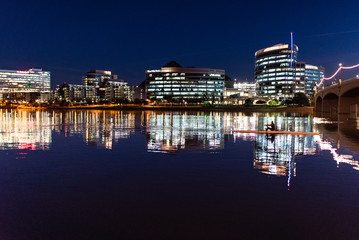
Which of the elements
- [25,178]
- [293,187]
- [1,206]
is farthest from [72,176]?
[293,187]

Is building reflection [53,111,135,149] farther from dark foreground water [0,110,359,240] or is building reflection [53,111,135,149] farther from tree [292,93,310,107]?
tree [292,93,310,107]

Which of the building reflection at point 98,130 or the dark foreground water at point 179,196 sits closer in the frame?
the dark foreground water at point 179,196

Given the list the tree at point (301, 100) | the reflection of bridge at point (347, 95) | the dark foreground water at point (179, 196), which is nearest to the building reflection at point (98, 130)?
the dark foreground water at point (179, 196)

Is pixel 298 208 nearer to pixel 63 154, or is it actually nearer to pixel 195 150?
pixel 195 150

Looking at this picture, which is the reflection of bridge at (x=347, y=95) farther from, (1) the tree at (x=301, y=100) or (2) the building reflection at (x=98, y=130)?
(1) the tree at (x=301, y=100)

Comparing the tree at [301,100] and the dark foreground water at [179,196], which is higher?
the tree at [301,100]

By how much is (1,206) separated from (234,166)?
10748mm

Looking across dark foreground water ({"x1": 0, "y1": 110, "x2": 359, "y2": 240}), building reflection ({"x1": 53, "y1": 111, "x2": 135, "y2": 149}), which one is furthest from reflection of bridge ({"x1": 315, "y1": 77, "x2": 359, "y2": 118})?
dark foreground water ({"x1": 0, "y1": 110, "x2": 359, "y2": 240})

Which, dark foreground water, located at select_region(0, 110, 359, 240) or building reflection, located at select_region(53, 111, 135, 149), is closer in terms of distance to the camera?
dark foreground water, located at select_region(0, 110, 359, 240)

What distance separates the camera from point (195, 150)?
70.4 ft

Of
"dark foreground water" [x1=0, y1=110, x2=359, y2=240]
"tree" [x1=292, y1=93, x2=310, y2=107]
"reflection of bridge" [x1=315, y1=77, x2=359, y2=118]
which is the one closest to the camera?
"dark foreground water" [x1=0, y1=110, x2=359, y2=240]

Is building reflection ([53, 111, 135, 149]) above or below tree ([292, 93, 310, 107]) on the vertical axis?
below

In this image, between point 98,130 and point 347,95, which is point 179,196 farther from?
point 347,95

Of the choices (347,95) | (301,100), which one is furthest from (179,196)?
(301,100)
